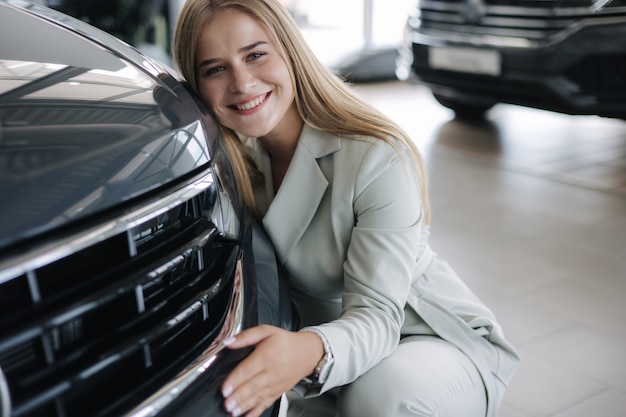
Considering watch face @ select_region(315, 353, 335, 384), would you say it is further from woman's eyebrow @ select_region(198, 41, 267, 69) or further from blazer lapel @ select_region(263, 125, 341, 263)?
woman's eyebrow @ select_region(198, 41, 267, 69)

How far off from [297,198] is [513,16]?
95.5 inches

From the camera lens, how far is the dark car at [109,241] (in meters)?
0.59

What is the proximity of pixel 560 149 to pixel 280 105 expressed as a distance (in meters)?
2.70

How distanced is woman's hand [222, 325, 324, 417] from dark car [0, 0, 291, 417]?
14 mm

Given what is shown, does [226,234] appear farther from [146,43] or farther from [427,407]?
[146,43]

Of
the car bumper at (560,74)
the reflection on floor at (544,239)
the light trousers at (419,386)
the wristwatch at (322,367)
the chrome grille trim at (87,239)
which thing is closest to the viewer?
the chrome grille trim at (87,239)


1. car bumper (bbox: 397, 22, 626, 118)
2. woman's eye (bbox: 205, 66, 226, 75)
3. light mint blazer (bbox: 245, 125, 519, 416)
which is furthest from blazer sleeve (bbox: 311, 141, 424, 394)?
car bumper (bbox: 397, 22, 626, 118)

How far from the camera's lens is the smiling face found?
1.12m

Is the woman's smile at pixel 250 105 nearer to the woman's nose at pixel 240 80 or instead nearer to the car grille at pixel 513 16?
the woman's nose at pixel 240 80

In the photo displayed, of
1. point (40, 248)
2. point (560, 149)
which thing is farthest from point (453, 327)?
point (560, 149)

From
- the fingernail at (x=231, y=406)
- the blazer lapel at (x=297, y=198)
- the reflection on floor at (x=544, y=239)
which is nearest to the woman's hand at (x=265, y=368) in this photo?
the fingernail at (x=231, y=406)

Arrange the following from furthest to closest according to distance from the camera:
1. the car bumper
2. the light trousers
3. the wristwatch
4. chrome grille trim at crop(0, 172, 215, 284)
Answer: the car bumper < the light trousers < the wristwatch < chrome grille trim at crop(0, 172, 215, 284)

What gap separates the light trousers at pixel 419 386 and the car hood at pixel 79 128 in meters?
0.47

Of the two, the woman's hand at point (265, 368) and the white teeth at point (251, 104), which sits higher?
the white teeth at point (251, 104)
